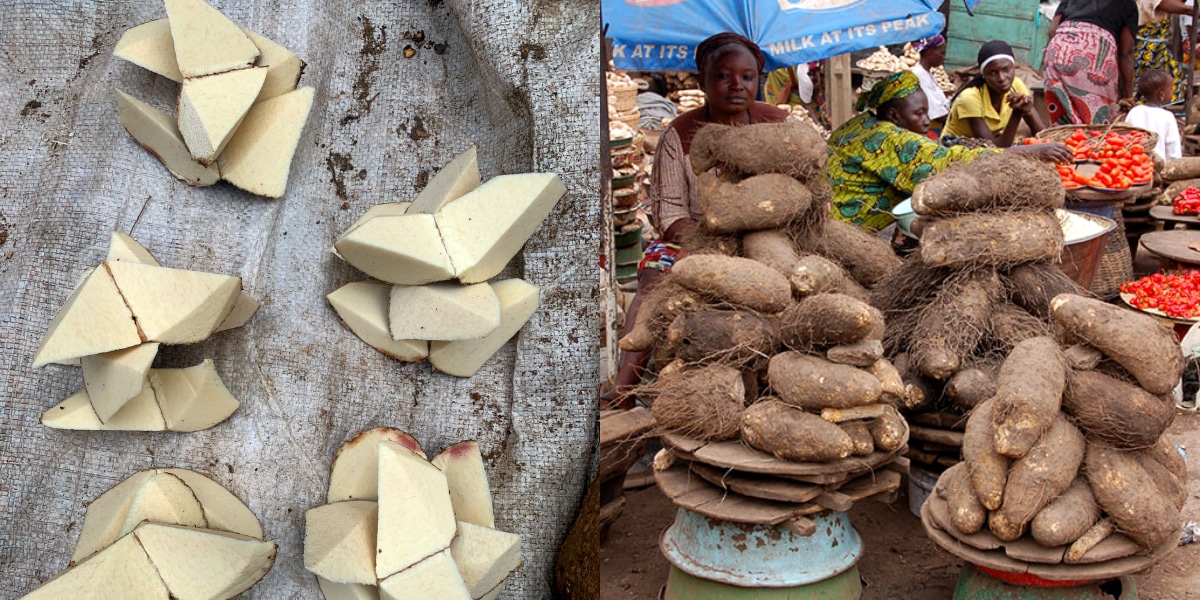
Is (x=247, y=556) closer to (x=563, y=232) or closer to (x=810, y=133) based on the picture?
(x=563, y=232)

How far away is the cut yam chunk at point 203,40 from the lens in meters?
1.67

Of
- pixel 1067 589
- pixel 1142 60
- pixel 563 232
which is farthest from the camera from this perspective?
pixel 1142 60

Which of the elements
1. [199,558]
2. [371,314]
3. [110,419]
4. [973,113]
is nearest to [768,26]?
[973,113]

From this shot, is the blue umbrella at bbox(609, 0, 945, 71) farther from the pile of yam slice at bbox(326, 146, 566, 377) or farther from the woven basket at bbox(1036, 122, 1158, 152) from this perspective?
the pile of yam slice at bbox(326, 146, 566, 377)

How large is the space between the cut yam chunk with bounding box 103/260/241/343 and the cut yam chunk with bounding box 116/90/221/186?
0.26 metres

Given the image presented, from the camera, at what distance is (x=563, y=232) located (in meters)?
1.89

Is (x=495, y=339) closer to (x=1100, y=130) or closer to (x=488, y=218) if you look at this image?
(x=488, y=218)

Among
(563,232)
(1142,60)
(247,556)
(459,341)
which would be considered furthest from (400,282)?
(1142,60)

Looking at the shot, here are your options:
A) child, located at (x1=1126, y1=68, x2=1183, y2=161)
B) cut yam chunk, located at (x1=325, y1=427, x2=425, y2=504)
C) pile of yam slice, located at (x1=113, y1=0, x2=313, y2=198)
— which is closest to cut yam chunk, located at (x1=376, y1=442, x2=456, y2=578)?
cut yam chunk, located at (x1=325, y1=427, x2=425, y2=504)

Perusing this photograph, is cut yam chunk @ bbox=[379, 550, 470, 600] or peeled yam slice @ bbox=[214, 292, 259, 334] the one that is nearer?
cut yam chunk @ bbox=[379, 550, 470, 600]

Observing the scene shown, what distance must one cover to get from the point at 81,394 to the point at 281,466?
0.34 metres

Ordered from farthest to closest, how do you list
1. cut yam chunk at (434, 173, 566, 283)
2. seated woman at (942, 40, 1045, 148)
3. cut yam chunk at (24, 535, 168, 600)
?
1. seated woman at (942, 40, 1045, 148)
2. cut yam chunk at (434, 173, 566, 283)
3. cut yam chunk at (24, 535, 168, 600)

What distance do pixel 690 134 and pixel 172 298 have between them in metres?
2.73

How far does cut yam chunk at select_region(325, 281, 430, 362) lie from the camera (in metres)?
1.74
